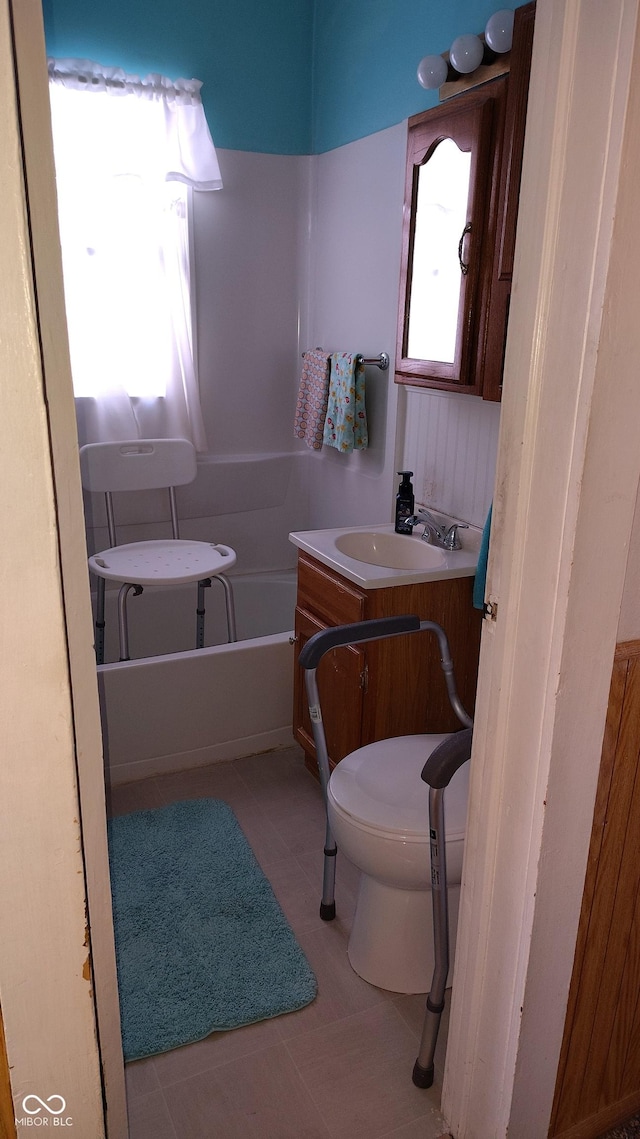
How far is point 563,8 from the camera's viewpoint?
879 millimetres

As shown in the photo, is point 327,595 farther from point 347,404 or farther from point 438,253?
point 438,253

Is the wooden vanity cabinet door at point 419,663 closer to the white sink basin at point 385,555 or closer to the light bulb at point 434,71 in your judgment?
the white sink basin at point 385,555

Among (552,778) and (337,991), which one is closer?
(552,778)

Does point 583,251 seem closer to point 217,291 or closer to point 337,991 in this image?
point 337,991

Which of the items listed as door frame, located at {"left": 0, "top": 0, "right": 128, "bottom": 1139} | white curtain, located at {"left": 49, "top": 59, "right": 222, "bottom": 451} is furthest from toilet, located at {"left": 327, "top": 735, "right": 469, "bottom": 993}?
white curtain, located at {"left": 49, "top": 59, "right": 222, "bottom": 451}

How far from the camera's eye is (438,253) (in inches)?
87.0

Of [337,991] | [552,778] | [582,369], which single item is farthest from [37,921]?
[337,991]

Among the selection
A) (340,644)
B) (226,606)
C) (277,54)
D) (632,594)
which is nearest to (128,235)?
(277,54)

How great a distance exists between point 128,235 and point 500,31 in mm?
1521

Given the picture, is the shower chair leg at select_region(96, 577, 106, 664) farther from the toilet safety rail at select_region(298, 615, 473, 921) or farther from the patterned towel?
the toilet safety rail at select_region(298, 615, 473, 921)

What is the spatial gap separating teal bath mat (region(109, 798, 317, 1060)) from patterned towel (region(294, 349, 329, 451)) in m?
1.41

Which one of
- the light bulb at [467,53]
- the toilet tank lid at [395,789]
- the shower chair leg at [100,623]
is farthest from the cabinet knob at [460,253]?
the shower chair leg at [100,623]

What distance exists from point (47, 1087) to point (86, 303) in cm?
267

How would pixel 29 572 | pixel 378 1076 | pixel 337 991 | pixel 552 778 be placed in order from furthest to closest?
pixel 337 991
pixel 378 1076
pixel 552 778
pixel 29 572
